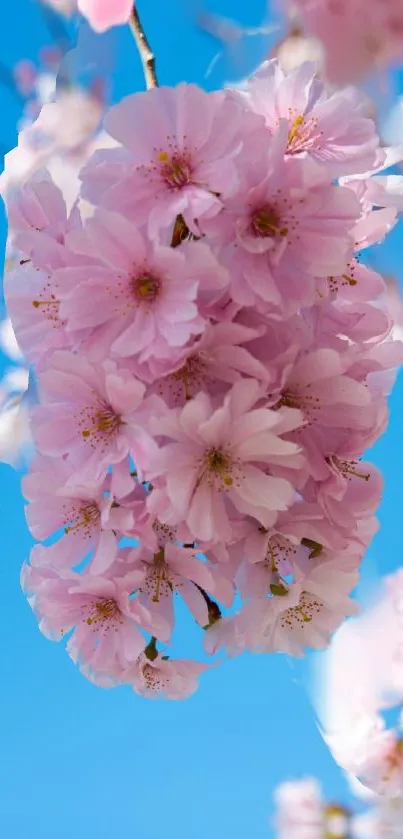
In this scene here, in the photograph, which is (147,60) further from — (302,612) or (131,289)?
(302,612)

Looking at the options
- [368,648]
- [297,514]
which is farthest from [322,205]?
[368,648]

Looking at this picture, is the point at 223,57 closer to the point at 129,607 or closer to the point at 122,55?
the point at 122,55

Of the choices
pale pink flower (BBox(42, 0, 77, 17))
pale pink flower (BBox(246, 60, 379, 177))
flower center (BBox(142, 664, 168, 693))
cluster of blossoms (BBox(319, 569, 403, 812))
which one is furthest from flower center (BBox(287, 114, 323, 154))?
cluster of blossoms (BBox(319, 569, 403, 812))

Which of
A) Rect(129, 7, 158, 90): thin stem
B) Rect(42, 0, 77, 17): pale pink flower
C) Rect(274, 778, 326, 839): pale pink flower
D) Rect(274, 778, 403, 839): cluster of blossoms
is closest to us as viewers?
Rect(129, 7, 158, 90): thin stem

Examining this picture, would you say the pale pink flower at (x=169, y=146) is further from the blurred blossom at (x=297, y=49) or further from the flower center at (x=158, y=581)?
the blurred blossom at (x=297, y=49)

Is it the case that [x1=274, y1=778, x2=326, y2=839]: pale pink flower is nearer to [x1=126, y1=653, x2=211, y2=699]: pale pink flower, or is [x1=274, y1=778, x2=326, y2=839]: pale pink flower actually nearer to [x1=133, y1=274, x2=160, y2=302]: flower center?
[x1=126, y1=653, x2=211, y2=699]: pale pink flower

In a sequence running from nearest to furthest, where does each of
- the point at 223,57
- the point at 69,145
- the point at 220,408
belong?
the point at 220,408, the point at 69,145, the point at 223,57
